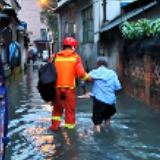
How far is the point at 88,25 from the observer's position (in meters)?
17.2

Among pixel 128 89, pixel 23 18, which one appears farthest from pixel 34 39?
pixel 128 89

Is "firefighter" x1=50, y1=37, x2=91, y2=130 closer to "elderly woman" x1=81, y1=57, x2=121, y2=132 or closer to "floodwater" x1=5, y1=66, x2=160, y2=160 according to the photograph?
"elderly woman" x1=81, y1=57, x2=121, y2=132

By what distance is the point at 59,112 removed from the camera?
6.05m

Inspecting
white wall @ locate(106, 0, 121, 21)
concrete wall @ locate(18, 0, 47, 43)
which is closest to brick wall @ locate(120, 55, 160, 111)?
white wall @ locate(106, 0, 121, 21)

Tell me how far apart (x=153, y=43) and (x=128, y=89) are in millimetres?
2840

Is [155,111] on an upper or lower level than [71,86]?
lower

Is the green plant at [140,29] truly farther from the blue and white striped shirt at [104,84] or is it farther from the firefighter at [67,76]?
the firefighter at [67,76]

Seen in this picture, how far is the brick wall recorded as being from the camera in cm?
A: 766

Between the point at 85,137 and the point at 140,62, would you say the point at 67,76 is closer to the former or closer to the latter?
the point at 85,137

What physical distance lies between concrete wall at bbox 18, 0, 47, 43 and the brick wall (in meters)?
43.3

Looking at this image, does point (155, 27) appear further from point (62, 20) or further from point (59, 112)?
point (62, 20)

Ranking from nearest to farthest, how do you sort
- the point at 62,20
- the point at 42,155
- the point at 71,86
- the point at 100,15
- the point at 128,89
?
the point at 42,155, the point at 71,86, the point at 128,89, the point at 100,15, the point at 62,20

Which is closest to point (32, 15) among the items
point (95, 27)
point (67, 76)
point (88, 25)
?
point (88, 25)

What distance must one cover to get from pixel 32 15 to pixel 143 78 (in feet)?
150
